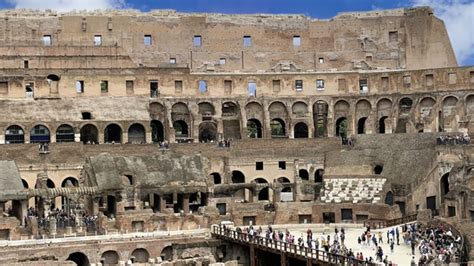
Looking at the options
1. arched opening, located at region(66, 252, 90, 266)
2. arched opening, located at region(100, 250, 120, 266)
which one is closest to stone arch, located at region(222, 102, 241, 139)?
arched opening, located at region(100, 250, 120, 266)

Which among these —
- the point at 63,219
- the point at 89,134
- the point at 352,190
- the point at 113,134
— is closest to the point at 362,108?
the point at 352,190

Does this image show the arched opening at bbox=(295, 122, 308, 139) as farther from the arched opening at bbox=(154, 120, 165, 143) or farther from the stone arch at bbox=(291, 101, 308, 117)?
the arched opening at bbox=(154, 120, 165, 143)

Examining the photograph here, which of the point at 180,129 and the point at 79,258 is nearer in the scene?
the point at 79,258

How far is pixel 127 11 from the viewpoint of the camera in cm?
6956

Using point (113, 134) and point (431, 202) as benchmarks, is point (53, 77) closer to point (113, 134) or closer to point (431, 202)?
point (113, 134)

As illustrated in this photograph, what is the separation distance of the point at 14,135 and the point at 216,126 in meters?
16.6

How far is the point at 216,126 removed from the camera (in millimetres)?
62969

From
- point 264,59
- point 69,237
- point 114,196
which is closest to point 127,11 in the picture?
point 264,59

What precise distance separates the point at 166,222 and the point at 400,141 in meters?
19.9

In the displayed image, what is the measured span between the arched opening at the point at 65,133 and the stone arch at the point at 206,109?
11.4 m

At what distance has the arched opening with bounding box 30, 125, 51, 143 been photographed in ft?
187

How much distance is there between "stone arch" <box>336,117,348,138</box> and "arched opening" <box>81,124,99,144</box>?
70.2 feet

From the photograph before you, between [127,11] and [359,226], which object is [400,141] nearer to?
[359,226]

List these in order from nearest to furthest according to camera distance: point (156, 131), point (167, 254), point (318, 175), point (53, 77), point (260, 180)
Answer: point (167, 254), point (260, 180), point (318, 175), point (53, 77), point (156, 131)
